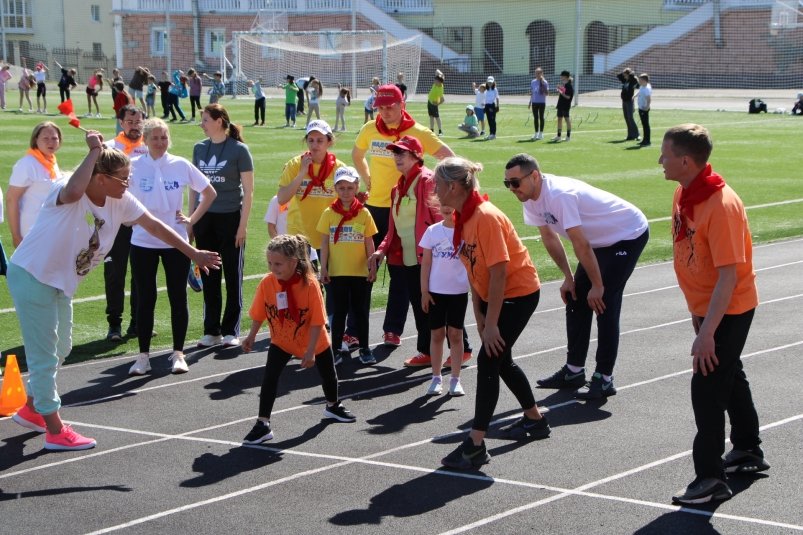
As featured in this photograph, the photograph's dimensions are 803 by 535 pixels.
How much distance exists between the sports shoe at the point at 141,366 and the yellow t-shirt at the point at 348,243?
66.4 inches

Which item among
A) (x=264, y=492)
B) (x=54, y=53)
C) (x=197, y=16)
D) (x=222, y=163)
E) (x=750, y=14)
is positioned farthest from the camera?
(x=54, y=53)

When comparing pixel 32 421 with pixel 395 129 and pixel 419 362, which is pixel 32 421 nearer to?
pixel 419 362

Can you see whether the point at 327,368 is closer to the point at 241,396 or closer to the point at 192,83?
the point at 241,396

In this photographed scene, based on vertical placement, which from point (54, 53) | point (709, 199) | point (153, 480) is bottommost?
point (153, 480)

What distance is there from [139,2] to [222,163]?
77.0 meters

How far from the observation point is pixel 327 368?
7656mm

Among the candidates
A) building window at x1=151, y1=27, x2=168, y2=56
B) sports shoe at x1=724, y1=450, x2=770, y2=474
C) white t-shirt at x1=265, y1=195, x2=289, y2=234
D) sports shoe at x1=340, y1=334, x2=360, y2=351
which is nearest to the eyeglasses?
sports shoe at x1=340, y1=334, x2=360, y2=351

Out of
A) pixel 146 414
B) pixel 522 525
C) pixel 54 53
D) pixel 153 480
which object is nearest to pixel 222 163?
pixel 146 414

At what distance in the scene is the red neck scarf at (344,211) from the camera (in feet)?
30.7

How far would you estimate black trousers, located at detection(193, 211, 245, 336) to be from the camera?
10273 millimetres

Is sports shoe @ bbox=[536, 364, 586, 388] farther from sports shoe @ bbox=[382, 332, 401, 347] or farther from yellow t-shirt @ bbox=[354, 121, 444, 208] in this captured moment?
yellow t-shirt @ bbox=[354, 121, 444, 208]

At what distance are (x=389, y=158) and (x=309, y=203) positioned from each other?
0.82 m

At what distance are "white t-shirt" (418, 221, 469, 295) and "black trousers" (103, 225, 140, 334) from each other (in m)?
3.42

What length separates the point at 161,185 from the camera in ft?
30.8
